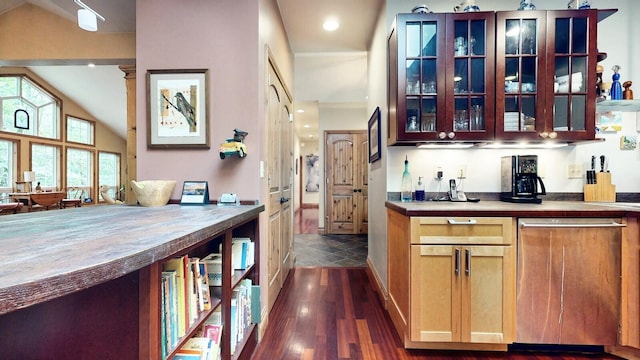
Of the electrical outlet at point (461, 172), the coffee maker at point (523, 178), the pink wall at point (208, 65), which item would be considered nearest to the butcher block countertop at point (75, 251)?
the pink wall at point (208, 65)

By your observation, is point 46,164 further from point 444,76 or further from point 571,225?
point 571,225

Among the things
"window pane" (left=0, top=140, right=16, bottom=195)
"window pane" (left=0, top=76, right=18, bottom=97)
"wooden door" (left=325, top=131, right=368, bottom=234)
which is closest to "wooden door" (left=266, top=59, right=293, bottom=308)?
"wooden door" (left=325, top=131, right=368, bottom=234)

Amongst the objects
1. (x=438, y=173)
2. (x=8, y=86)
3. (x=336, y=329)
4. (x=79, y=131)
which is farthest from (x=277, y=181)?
(x=79, y=131)

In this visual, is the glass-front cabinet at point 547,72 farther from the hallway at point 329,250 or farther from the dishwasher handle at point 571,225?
the hallway at point 329,250

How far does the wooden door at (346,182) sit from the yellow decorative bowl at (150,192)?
3947mm

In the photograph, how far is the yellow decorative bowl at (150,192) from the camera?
167 centimetres

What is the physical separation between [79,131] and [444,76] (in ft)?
33.1

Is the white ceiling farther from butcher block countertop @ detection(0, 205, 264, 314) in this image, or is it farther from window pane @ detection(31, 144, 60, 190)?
butcher block countertop @ detection(0, 205, 264, 314)

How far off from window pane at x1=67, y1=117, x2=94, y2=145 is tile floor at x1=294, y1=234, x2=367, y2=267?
7529 mm

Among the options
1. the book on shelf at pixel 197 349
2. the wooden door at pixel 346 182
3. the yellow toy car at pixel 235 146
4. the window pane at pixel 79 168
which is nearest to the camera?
the book on shelf at pixel 197 349

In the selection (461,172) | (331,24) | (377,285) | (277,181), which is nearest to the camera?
(461,172)

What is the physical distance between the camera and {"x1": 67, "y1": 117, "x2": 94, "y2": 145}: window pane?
7664 mm

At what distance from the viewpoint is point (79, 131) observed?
7.99 m

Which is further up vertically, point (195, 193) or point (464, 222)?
point (195, 193)
